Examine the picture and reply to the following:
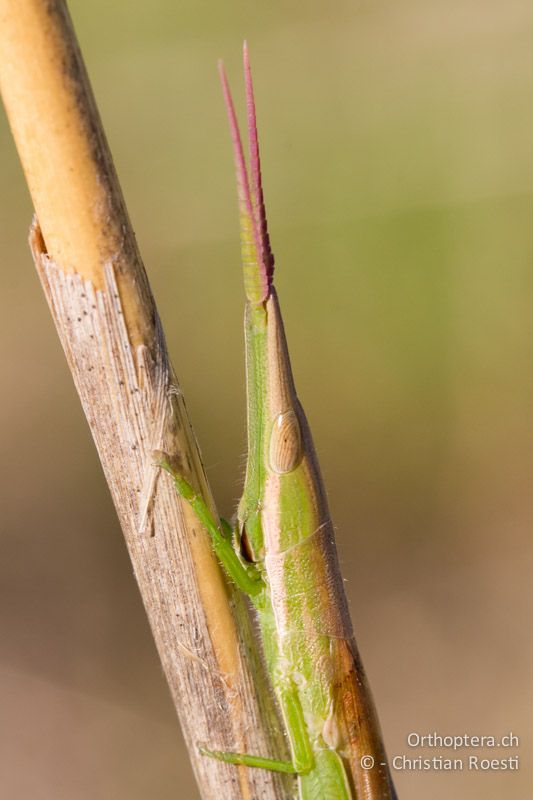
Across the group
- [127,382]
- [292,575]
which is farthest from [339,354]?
[127,382]

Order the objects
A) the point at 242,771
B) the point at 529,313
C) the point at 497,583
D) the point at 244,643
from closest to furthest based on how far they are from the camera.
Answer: the point at 244,643, the point at 242,771, the point at 529,313, the point at 497,583

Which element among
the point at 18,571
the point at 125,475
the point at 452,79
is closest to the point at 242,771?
the point at 125,475

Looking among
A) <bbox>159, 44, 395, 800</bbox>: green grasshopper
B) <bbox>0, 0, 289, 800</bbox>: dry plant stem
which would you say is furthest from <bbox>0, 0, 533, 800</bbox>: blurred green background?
<bbox>0, 0, 289, 800</bbox>: dry plant stem

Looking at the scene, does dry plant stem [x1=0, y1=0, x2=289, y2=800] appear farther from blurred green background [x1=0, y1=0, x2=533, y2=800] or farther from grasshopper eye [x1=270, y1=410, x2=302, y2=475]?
blurred green background [x1=0, y1=0, x2=533, y2=800]

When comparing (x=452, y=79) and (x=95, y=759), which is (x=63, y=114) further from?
(x=95, y=759)

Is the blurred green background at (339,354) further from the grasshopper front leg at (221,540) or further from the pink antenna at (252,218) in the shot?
the pink antenna at (252,218)
